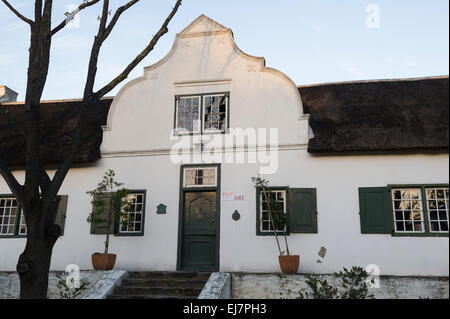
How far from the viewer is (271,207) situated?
10.2 m

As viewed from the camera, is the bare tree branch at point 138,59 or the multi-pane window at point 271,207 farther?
the multi-pane window at point 271,207

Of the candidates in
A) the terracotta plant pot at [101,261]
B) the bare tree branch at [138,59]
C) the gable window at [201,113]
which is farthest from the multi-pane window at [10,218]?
the bare tree branch at [138,59]

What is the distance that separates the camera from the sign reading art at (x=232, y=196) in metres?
10.9

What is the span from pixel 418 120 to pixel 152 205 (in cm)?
673

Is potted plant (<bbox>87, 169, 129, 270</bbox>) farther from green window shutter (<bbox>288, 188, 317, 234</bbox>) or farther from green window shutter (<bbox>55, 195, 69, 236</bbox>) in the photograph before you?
green window shutter (<bbox>288, 188, 317, 234</bbox>)

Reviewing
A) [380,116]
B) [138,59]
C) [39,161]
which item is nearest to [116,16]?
[138,59]

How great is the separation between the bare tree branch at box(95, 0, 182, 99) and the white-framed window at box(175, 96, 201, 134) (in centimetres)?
253

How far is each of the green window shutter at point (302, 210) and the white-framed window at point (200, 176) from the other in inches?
77.2

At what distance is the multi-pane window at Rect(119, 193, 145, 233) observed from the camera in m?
11.0

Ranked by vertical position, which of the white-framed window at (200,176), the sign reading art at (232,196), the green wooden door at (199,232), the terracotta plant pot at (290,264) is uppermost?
the white-framed window at (200,176)

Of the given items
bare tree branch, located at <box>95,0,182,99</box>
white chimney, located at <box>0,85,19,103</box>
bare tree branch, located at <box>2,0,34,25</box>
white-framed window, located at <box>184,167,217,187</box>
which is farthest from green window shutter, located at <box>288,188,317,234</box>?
white chimney, located at <box>0,85,19,103</box>

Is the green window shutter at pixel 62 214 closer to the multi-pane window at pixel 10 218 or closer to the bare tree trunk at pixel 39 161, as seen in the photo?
the multi-pane window at pixel 10 218
